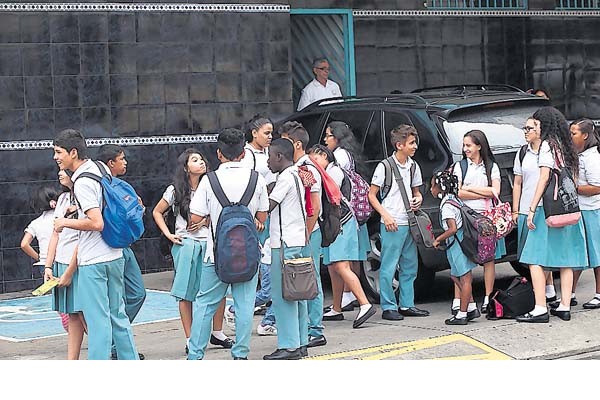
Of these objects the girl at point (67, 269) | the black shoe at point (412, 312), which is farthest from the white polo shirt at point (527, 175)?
the girl at point (67, 269)

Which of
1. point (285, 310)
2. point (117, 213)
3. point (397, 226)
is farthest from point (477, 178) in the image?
point (117, 213)

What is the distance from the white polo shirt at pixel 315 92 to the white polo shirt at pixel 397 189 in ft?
14.7

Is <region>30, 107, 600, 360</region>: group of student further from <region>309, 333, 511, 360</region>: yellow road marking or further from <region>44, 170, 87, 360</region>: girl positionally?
<region>309, 333, 511, 360</region>: yellow road marking

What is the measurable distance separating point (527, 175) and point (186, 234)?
2950 mm

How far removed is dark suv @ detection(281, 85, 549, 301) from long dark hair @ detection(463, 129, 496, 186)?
0.45 m

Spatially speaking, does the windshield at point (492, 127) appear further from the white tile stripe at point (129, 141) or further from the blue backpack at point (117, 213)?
the white tile stripe at point (129, 141)

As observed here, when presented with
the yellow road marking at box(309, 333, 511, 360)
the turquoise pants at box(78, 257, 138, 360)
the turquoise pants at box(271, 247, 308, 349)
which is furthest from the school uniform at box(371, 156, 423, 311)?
the turquoise pants at box(78, 257, 138, 360)

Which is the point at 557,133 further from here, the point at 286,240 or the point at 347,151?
the point at 286,240

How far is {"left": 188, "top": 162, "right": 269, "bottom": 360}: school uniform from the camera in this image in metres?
8.05

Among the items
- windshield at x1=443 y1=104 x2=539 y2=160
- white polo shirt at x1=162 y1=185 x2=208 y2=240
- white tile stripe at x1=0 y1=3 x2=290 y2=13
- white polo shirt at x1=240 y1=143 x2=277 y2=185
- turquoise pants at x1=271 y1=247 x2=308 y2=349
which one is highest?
white tile stripe at x1=0 y1=3 x2=290 y2=13

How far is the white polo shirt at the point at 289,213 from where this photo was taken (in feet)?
27.8

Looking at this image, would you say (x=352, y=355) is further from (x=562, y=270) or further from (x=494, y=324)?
(x=562, y=270)

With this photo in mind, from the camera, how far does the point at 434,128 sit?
10484 mm

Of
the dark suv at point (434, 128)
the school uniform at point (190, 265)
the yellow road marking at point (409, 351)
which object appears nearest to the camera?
the yellow road marking at point (409, 351)
